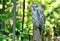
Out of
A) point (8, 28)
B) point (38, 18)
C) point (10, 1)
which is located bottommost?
point (8, 28)

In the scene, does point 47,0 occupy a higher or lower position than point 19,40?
higher

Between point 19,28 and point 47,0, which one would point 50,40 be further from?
point 19,28

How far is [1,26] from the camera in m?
6.33

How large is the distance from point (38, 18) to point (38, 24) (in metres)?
0.10

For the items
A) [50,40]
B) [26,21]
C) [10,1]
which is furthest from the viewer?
[50,40]

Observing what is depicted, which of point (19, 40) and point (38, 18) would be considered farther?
point (19, 40)

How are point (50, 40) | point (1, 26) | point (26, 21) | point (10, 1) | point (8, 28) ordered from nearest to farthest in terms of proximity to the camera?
point (1, 26)
point (8, 28)
point (10, 1)
point (26, 21)
point (50, 40)

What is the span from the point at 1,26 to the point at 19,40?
1.10m

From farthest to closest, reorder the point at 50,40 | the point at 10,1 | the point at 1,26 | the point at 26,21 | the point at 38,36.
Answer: the point at 50,40 → the point at 26,21 → the point at 10,1 → the point at 1,26 → the point at 38,36

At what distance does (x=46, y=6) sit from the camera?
891cm

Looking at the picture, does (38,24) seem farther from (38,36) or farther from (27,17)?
(27,17)

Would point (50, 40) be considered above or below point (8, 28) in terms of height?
below

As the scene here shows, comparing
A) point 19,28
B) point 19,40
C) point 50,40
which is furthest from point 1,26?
point 50,40

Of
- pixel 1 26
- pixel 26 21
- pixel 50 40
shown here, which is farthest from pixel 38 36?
pixel 50 40
